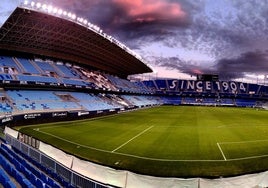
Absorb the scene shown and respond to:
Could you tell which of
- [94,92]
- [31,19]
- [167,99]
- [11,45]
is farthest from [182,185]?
[167,99]

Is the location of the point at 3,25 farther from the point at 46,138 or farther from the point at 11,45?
the point at 46,138

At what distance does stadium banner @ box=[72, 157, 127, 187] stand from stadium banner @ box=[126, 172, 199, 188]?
35 cm

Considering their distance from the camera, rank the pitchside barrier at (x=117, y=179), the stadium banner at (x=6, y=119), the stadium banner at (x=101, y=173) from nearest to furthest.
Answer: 1. the pitchside barrier at (x=117, y=179)
2. the stadium banner at (x=101, y=173)
3. the stadium banner at (x=6, y=119)

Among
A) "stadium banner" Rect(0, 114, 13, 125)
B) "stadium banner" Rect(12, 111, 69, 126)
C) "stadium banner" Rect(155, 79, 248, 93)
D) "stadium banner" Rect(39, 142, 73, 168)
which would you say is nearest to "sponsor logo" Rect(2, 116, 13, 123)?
"stadium banner" Rect(0, 114, 13, 125)

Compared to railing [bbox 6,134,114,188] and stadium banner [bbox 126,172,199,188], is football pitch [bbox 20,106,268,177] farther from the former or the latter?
stadium banner [bbox 126,172,199,188]

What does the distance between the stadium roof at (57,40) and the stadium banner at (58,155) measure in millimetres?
26698

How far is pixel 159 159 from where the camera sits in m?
19.1

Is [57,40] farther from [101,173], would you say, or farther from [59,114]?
[101,173]

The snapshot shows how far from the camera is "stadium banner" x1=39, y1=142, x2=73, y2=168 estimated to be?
13.6 meters

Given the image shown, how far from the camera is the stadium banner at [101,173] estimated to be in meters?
11.5

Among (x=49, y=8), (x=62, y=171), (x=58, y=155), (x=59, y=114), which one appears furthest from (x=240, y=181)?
(x=49, y=8)

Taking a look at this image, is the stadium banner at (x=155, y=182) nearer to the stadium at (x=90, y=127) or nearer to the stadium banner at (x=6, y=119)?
the stadium at (x=90, y=127)

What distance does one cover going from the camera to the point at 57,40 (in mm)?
52875

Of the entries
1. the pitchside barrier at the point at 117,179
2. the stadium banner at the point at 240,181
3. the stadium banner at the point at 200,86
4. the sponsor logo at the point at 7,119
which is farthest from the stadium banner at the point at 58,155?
the stadium banner at the point at 200,86
